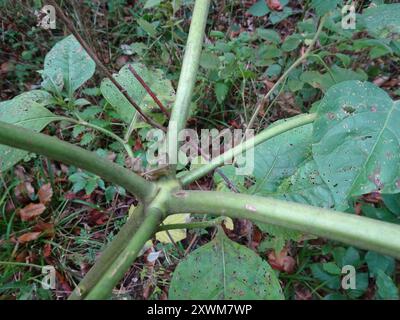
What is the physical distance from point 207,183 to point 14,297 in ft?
3.05

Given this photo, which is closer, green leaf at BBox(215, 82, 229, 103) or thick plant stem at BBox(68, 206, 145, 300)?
thick plant stem at BBox(68, 206, 145, 300)

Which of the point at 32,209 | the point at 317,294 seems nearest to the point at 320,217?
the point at 317,294

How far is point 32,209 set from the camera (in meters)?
1.86

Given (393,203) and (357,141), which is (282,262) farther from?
(357,141)

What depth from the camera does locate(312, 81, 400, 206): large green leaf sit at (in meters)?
0.60

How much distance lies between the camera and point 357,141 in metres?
0.63

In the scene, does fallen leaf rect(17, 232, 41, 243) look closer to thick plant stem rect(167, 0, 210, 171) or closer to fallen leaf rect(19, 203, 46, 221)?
fallen leaf rect(19, 203, 46, 221)

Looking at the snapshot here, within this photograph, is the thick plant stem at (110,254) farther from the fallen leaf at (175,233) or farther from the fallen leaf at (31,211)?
the fallen leaf at (31,211)

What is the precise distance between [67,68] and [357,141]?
2.21 ft

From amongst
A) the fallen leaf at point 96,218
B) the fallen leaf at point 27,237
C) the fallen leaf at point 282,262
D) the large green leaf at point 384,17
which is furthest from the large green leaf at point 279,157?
the fallen leaf at point 27,237

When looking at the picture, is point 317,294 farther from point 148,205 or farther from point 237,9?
point 237,9

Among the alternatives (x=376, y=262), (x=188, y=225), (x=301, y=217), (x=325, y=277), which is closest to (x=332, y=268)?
(x=325, y=277)

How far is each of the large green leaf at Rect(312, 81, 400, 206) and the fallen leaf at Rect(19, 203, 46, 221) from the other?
5.03ft

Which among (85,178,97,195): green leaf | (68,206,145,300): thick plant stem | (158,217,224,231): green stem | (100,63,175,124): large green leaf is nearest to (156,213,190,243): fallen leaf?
(100,63,175,124): large green leaf
